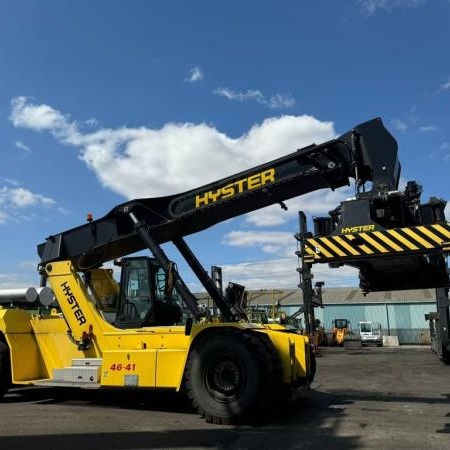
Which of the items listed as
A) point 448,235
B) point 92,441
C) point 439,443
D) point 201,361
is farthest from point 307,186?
point 92,441

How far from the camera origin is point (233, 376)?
342 inches

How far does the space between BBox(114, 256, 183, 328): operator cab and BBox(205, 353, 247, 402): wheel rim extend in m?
1.96

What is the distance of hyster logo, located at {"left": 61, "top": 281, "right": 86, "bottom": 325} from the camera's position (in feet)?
35.4

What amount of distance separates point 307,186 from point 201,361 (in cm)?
355

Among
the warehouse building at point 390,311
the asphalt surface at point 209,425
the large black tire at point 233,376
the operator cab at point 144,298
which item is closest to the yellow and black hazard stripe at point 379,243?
the large black tire at point 233,376

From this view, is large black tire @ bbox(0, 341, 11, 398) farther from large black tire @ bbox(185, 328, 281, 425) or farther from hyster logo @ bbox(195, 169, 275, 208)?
hyster logo @ bbox(195, 169, 275, 208)

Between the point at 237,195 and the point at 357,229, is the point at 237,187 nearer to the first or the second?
the point at 237,195

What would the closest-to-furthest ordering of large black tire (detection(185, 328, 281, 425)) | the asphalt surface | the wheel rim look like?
the asphalt surface, large black tire (detection(185, 328, 281, 425)), the wheel rim

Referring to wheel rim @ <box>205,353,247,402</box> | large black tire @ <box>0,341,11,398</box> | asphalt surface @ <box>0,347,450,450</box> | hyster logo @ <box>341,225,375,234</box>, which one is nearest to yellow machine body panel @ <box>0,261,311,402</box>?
large black tire @ <box>0,341,11,398</box>

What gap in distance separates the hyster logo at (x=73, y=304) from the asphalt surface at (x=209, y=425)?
5.56 feet

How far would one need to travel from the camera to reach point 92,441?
736 centimetres

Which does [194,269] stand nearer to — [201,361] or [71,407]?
[201,361]

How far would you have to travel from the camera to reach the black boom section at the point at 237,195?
29.7 feet

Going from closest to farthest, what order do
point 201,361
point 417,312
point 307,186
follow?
point 201,361, point 307,186, point 417,312
